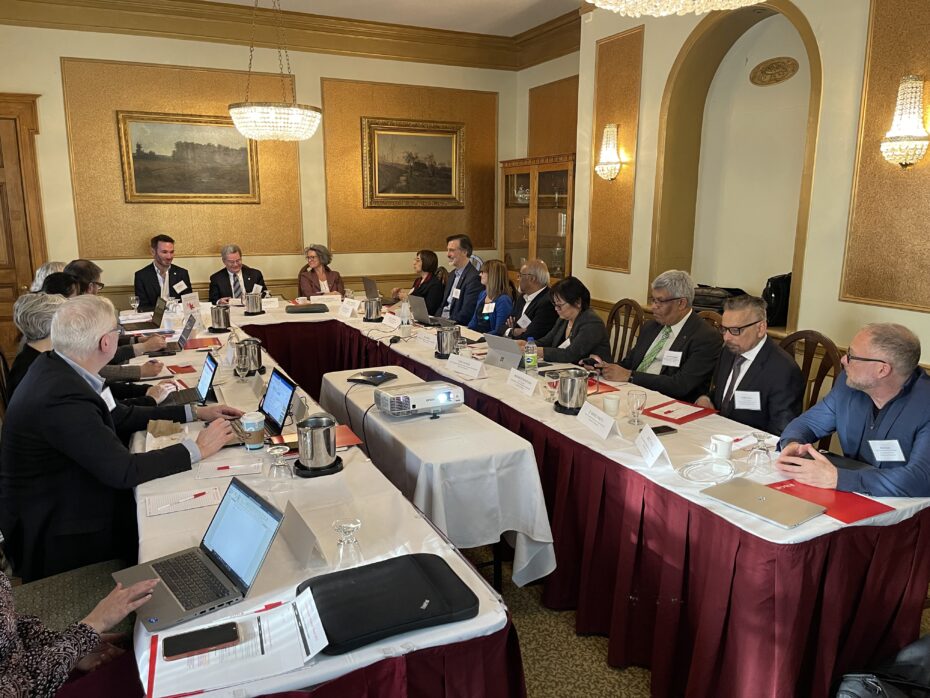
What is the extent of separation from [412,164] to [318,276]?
1717mm

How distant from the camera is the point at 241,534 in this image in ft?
4.58

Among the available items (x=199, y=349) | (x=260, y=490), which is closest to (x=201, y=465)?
(x=260, y=490)

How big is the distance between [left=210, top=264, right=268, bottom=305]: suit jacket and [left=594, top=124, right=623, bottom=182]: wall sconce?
129 inches

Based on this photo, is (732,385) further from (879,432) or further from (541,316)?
(541,316)

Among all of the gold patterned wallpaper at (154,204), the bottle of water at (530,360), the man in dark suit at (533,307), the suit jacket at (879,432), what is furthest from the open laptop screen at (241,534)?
the gold patterned wallpaper at (154,204)

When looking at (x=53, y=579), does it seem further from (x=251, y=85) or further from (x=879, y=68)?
(x=251, y=85)

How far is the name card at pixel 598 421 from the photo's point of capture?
2.25 metres

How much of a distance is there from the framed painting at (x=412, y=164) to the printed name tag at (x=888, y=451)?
5784 millimetres

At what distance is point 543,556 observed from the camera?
7.44 ft

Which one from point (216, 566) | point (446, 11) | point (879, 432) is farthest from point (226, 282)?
point (879, 432)

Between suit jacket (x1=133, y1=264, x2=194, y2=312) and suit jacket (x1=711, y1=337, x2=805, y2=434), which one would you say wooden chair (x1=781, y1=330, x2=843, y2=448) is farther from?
suit jacket (x1=133, y1=264, x2=194, y2=312)

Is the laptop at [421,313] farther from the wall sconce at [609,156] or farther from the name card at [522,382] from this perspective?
the wall sconce at [609,156]

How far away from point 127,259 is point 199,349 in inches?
113

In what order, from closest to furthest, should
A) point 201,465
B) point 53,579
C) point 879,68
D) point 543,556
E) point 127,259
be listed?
point 53,579 → point 201,465 → point 543,556 → point 879,68 → point 127,259
